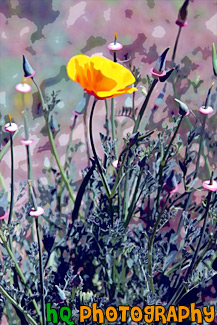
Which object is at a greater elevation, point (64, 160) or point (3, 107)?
point (3, 107)

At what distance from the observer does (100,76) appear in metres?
0.63

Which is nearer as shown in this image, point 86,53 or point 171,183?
point 171,183

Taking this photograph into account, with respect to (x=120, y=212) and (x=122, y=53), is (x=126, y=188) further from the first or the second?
(x=122, y=53)

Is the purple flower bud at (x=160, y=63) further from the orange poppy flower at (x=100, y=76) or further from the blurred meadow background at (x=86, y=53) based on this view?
the blurred meadow background at (x=86, y=53)

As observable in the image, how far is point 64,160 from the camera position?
37.3 inches

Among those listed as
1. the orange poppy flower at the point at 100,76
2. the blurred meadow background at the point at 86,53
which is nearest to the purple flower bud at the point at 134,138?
the orange poppy flower at the point at 100,76

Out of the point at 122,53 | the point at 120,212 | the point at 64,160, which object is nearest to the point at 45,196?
the point at 64,160

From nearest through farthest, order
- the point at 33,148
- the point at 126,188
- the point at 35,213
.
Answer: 1. the point at 35,213
2. the point at 126,188
3. the point at 33,148

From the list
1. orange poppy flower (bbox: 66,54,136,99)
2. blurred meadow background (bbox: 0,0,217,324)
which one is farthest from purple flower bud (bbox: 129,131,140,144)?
blurred meadow background (bbox: 0,0,217,324)

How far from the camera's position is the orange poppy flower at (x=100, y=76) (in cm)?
63

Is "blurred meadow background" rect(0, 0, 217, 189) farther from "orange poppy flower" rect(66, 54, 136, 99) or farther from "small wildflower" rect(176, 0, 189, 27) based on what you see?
"orange poppy flower" rect(66, 54, 136, 99)

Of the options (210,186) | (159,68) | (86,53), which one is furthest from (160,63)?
(86,53)

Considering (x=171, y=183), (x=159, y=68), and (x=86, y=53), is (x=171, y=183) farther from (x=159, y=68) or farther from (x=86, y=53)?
(x=86, y=53)

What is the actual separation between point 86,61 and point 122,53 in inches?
10.3
